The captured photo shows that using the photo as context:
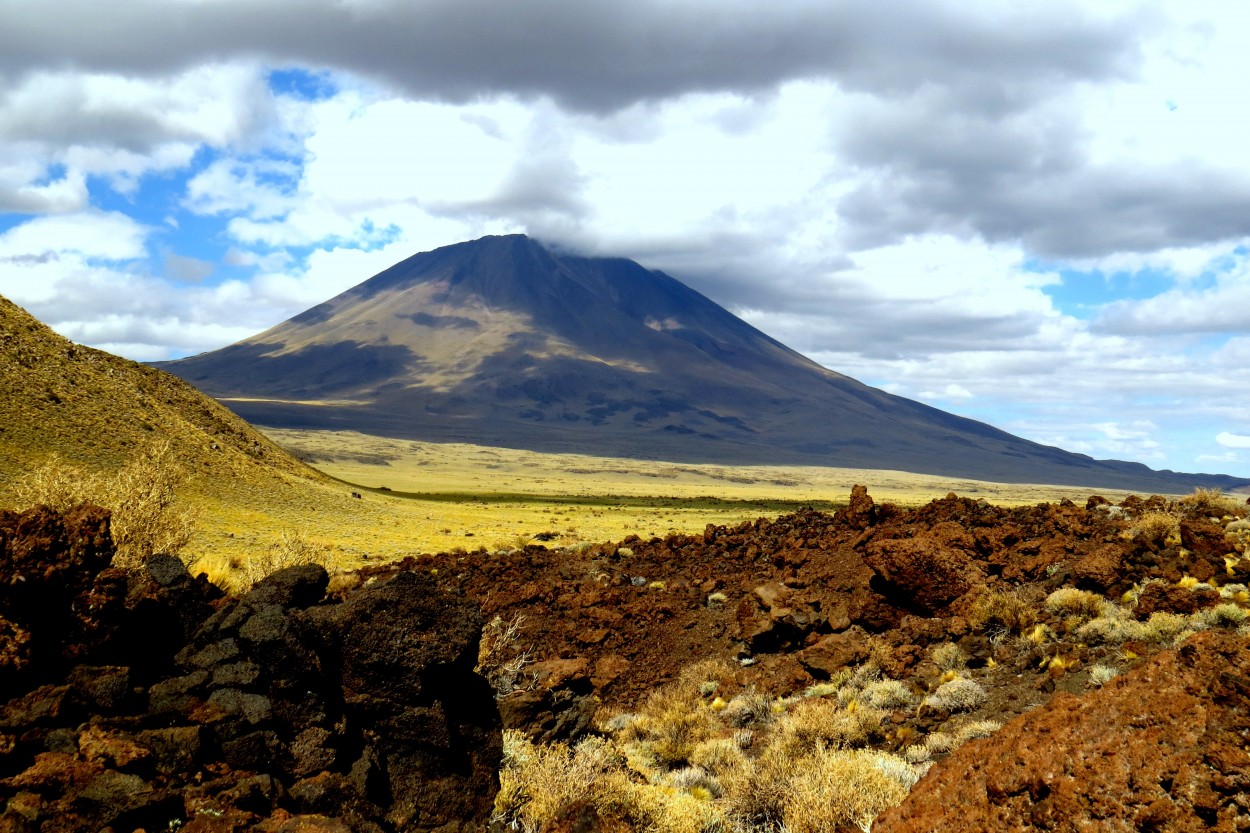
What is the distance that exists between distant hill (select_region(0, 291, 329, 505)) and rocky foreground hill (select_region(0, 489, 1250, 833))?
23.7 metres

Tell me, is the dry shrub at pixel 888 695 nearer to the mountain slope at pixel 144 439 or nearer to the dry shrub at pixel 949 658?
the dry shrub at pixel 949 658

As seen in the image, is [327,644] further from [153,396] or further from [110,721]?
[153,396]

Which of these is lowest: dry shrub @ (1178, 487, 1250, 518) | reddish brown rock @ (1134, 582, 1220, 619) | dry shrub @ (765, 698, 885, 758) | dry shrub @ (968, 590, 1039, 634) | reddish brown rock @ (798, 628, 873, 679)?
dry shrub @ (765, 698, 885, 758)

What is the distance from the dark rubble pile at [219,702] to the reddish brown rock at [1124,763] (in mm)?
4009

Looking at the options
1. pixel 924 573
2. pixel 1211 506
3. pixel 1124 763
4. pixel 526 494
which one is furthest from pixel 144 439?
pixel 526 494

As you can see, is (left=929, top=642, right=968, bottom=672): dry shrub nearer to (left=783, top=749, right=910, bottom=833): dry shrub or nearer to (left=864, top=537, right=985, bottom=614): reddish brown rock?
(left=864, top=537, right=985, bottom=614): reddish brown rock

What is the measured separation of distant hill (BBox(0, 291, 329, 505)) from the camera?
30953 millimetres

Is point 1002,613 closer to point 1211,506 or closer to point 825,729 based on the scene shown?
point 825,729

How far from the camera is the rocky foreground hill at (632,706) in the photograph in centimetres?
525

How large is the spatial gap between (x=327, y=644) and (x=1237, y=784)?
22.3 ft

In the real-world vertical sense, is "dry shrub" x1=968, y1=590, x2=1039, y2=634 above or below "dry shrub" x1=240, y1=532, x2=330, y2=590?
above

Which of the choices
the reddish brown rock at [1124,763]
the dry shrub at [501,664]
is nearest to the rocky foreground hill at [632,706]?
the reddish brown rock at [1124,763]

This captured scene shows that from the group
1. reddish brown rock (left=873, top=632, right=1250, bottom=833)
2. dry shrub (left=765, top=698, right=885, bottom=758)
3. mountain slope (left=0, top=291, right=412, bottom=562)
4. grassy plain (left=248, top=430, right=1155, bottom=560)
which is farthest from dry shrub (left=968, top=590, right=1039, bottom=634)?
grassy plain (left=248, top=430, right=1155, bottom=560)

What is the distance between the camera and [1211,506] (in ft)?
56.2
